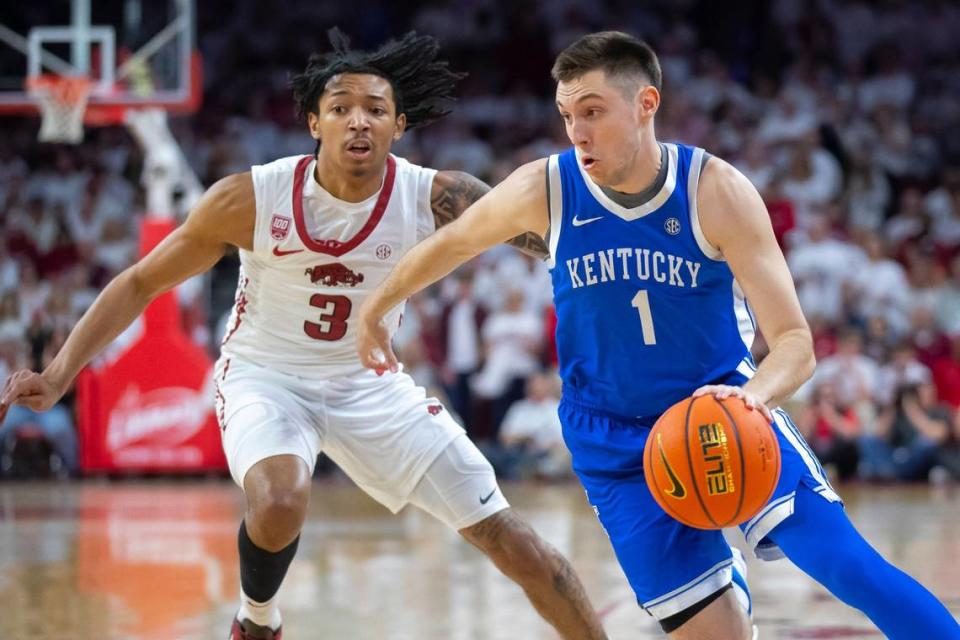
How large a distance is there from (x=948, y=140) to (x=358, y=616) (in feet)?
34.5

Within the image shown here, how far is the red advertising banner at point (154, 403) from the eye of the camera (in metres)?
11.9

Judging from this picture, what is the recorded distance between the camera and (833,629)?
216 inches

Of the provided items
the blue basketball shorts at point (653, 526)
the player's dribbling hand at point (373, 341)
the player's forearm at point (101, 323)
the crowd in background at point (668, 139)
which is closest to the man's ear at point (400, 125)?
the player's forearm at point (101, 323)

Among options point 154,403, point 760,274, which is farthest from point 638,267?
point 154,403

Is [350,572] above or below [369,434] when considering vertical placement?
below

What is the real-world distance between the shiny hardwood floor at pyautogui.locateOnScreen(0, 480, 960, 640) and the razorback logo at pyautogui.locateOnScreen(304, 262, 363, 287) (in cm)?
145

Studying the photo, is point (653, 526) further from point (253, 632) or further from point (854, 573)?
point (253, 632)

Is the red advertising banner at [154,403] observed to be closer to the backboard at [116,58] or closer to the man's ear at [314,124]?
the backboard at [116,58]

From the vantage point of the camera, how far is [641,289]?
147 inches

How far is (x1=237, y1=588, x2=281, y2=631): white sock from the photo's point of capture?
15.1 feet

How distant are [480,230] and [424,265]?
0.18m

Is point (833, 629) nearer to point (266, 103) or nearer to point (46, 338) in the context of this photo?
point (46, 338)

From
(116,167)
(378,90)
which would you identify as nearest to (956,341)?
(378,90)

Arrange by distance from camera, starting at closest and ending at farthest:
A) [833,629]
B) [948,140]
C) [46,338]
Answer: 1. [833,629]
2. [46,338]
3. [948,140]
